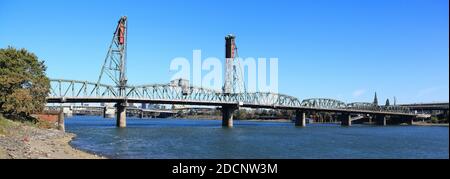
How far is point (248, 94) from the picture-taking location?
199875 mm

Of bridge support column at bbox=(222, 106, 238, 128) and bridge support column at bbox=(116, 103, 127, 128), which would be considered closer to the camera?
bridge support column at bbox=(116, 103, 127, 128)

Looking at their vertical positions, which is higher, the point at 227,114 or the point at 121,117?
the point at 227,114

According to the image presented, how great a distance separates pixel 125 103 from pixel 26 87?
61.0 m

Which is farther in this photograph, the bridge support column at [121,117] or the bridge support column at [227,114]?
the bridge support column at [227,114]

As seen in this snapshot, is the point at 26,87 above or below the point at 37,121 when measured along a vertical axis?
above

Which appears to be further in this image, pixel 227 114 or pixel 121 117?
pixel 227 114
